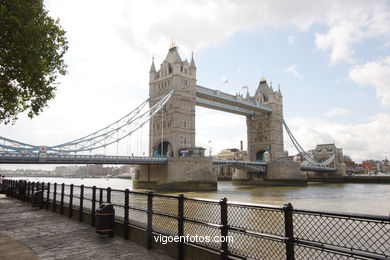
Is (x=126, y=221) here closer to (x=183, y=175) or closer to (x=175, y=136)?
(x=183, y=175)

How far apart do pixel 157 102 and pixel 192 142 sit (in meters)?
9.20

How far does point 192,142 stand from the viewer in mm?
51719

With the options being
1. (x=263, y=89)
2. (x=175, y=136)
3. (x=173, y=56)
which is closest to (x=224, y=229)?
(x=175, y=136)

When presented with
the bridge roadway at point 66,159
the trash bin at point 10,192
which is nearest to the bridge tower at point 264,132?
the bridge roadway at point 66,159

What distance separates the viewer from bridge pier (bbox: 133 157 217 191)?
40.9m

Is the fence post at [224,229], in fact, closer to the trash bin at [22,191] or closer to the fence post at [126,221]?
the fence post at [126,221]

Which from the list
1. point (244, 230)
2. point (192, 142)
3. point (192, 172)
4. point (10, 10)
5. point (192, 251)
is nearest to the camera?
point (244, 230)

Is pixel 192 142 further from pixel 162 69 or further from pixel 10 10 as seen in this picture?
pixel 10 10

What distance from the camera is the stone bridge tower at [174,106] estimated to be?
1973 inches

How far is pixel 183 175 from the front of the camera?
4106 centimetres

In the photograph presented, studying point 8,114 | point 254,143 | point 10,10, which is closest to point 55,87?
point 8,114

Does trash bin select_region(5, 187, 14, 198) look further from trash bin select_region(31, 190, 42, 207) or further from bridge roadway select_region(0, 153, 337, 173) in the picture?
bridge roadway select_region(0, 153, 337, 173)

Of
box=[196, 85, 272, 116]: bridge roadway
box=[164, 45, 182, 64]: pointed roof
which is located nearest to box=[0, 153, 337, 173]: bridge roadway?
box=[196, 85, 272, 116]: bridge roadway

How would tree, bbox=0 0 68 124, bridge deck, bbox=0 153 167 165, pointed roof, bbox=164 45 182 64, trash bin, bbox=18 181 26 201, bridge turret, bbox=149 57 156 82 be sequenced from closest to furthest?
tree, bbox=0 0 68 124 → trash bin, bbox=18 181 26 201 → bridge deck, bbox=0 153 167 165 → pointed roof, bbox=164 45 182 64 → bridge turret, bbox=149 57 156 82
